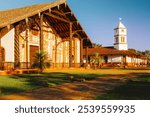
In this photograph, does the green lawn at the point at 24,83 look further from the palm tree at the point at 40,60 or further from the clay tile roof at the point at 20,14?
the palm tree at the point at 40,60

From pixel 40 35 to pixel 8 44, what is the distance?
117 inches

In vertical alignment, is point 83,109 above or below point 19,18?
below

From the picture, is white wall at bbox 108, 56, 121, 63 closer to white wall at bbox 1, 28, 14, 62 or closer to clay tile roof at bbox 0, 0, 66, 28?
clay tile roof at bbox 0, 0, 66, 28

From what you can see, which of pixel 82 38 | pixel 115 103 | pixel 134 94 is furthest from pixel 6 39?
pixel 115 103

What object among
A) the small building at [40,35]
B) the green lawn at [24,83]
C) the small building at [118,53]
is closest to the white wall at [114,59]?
the small building at [118,53]

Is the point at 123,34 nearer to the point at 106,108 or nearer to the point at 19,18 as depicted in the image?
the point at 19,18

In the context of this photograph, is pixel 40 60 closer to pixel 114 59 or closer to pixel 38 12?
pixel 38 12

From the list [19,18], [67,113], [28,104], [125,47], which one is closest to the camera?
[67,113]

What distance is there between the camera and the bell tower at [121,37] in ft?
188

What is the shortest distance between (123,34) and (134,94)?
49286 millimetres

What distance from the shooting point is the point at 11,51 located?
24609 mm

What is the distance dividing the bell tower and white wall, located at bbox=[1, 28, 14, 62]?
35864 millimetres

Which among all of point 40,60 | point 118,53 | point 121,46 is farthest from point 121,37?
point 40,60

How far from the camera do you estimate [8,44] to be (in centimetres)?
2438
